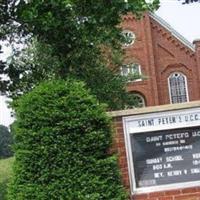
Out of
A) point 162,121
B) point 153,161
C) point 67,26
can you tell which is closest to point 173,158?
point 153,161

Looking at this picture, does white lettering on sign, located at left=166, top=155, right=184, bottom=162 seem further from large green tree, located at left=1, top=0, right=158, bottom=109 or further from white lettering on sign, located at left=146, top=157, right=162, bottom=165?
large green tree, located at left=1, top=0, right=158, bottom=109

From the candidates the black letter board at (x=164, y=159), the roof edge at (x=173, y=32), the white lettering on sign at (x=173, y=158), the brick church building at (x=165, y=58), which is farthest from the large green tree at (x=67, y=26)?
the roof edge at (x=173, y=32)

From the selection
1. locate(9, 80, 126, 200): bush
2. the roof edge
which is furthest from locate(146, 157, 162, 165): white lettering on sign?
the roof edge

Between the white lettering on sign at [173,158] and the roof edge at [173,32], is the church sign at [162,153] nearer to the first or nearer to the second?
the white lettering on sign at [173,158]

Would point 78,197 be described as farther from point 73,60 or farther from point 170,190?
point 73,60

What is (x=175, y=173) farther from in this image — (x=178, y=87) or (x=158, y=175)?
(x=178, y=87)

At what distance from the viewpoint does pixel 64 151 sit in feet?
25.7

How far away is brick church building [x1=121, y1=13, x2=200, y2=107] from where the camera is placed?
58219 millimetres

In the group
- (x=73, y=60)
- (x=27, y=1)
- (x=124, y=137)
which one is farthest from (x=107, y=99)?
(x=124, y=137)

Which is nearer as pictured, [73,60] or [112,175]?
[112,175]

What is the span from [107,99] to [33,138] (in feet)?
77.8

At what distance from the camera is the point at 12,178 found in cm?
811

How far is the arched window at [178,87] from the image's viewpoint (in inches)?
2334

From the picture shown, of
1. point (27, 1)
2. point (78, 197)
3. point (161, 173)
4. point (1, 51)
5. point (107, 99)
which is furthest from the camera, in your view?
point (107, 99)
